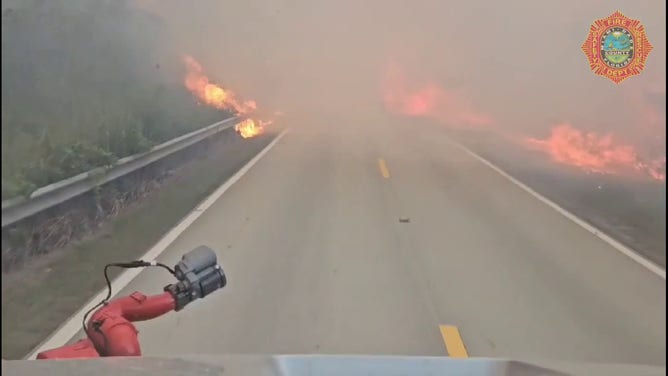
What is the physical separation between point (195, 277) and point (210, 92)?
384cm

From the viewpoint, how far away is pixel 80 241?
407 centimetres

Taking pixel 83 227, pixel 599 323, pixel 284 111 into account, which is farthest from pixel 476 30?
pixel 83 227

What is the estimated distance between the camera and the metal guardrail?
2096mm

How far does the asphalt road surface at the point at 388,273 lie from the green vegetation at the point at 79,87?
1349 mm

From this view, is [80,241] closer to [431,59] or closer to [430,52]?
[430,52]

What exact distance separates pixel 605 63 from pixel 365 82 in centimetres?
449

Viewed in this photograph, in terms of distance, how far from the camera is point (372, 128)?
13.1 meters

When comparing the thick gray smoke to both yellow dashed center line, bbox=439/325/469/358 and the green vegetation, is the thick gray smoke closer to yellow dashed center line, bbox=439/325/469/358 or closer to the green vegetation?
the green vegetation

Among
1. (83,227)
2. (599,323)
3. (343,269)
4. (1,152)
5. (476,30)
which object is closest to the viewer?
(1,152)

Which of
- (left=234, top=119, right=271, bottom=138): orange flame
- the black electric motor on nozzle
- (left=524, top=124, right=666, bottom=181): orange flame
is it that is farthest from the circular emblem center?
(left=524, top=124, right=666, bottom=181): orange flame

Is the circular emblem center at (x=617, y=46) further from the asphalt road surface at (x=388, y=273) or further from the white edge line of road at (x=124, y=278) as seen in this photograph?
the white edge line of road at (x=124, y=278)

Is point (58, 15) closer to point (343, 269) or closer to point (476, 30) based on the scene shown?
point (343, 269)

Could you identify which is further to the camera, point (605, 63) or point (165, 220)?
point (165, 220)

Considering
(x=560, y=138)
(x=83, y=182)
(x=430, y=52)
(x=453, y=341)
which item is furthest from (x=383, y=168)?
(x=83, y=182)
